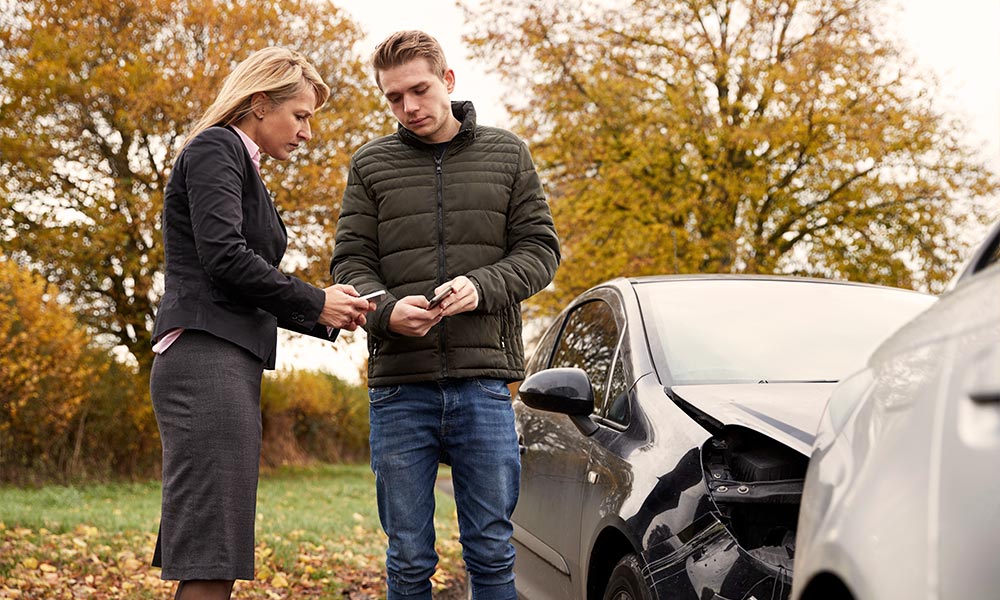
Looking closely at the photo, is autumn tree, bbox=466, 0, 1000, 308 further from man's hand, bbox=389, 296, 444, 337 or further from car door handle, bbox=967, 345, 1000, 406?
car door handle, bbox=967, 345, 1000, 406

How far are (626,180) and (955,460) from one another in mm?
19096

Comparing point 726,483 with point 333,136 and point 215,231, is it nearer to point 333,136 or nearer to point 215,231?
point 215,231

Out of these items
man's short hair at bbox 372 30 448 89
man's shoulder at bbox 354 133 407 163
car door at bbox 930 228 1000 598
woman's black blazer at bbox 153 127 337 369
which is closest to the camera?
car door at bbox 930 228 1000 598

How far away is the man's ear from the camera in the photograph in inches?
146

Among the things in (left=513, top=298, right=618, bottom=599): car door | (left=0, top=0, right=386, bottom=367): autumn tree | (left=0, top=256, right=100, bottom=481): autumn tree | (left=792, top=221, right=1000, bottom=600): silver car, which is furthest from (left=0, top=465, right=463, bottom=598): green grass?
(left=0, top=0, right=386, bottom=367): autumn tree

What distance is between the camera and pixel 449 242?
11.7ft

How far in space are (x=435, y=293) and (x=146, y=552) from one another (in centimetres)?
535

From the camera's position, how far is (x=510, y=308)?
12.0 feet

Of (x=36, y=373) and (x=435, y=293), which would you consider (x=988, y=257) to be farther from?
(x=36, y=373)

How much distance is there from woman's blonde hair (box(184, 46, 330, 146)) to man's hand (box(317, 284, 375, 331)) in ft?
1.97

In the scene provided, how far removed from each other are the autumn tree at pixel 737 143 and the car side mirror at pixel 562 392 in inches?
628

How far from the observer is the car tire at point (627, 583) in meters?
2.95

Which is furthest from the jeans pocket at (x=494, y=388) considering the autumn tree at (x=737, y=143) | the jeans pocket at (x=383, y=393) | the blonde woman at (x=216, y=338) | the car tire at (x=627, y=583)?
the autumn tree at (x=737, y=143)

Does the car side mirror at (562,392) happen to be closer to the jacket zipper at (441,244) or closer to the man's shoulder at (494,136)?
the jacket zipper at (441,244)
